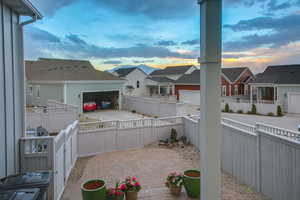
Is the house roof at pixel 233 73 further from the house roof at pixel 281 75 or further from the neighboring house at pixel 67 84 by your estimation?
the neighboring house at pixel 67 84

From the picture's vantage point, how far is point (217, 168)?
2.41 meters

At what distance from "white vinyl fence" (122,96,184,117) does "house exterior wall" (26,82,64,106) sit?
5378 millimetres

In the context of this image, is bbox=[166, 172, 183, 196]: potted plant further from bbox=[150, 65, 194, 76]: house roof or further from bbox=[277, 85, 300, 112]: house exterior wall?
bbox=[150, 65, 194, 76]: house roof

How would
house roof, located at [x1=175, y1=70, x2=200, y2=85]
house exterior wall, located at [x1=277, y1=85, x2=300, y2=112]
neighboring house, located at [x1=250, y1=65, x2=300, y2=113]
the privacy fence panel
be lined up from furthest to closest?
house roof, located at [x1=175, y1=70, x2=200, y2=85], house exterior wall, located at [x1=277, y1=85, x2=300, y2=112], neighboring house, located at [x1=250, y1=65, x2=300, y2=113], the privacy fence panel

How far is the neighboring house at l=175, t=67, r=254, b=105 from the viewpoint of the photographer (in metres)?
24.6

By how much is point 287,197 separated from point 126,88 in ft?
87.5

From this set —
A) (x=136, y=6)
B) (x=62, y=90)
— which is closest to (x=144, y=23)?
(x=136, y=6)

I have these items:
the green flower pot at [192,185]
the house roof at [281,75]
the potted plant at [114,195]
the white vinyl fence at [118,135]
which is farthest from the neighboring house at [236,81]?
the potted plant at [114,195]

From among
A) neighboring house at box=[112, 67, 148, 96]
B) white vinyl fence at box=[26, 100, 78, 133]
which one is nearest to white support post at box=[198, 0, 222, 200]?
white vinyl fence at box=[26, 100, 78, 133]

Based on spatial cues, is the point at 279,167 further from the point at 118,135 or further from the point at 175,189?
the point at 118,135

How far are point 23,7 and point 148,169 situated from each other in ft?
16.8

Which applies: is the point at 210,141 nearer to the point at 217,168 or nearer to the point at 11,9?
the point at 217,168

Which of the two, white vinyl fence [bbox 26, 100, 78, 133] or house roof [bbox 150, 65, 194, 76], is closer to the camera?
white vinyl fence [bbox 26, 100, 78, 133]

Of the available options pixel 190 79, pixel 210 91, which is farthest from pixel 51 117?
pixel 190 79
